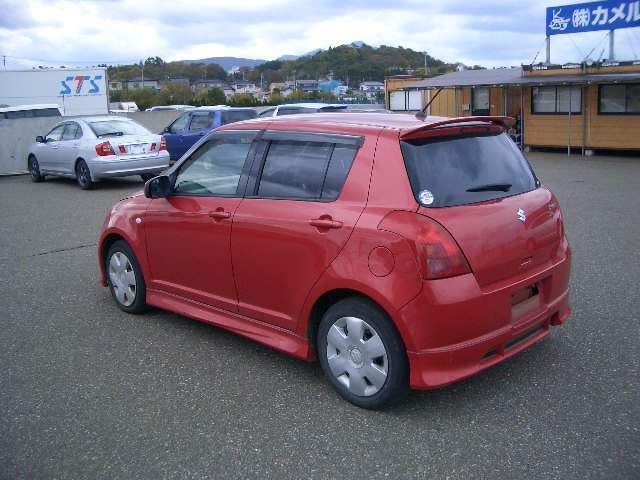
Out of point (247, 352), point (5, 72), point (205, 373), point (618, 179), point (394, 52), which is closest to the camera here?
point (205, 373)

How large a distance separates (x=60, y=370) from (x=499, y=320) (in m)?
3.02

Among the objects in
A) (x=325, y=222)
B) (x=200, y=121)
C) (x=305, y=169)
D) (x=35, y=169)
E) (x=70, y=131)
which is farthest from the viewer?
(x=200, y=121)

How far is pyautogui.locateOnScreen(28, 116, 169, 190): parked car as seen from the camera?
14773 millimetres

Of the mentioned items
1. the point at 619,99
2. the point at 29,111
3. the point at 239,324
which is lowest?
the point at 239,324

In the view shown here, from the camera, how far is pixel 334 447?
367cm

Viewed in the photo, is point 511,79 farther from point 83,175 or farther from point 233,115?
point 83,175

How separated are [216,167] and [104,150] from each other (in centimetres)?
→ 1048

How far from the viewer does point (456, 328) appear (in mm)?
3732

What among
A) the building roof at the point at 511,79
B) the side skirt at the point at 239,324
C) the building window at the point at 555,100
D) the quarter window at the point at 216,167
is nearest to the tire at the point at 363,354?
the side skirt at the point at 239,324

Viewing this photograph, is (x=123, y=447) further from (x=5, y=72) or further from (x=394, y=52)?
(x=394, y=52)

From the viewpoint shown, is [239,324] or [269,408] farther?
[239,324]

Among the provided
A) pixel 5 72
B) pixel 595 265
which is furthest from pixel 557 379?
pixel 5 72

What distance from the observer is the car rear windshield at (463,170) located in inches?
154

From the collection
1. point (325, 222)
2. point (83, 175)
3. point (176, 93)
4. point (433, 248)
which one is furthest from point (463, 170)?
point (176, 93)
